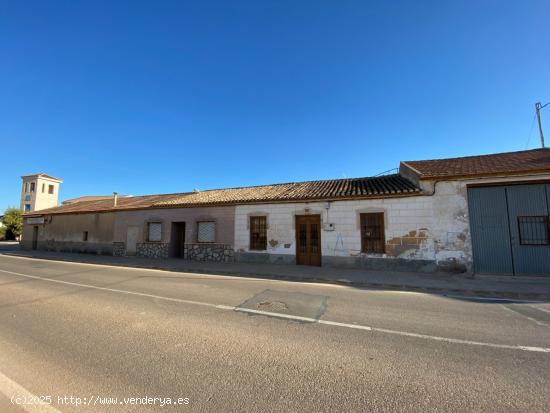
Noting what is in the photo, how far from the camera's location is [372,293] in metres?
7.55

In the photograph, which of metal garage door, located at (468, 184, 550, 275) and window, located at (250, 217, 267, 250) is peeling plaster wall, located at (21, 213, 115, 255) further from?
metal garage door, located at (468, 184, 550, 275)

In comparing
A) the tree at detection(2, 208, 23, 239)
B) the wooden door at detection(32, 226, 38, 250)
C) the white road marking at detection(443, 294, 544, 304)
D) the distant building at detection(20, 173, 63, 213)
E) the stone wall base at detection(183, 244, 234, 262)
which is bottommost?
the white road marking at detection(443, 294, 544, 304)

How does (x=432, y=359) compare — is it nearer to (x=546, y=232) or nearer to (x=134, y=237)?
(x=546, y=232)

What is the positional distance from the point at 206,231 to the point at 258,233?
11.4ft

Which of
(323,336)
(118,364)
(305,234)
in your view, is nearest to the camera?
(118,364)

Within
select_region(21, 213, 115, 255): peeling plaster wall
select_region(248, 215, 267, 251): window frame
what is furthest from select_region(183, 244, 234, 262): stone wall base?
select_region(21, 213, 115, 255): peeling plaster wall

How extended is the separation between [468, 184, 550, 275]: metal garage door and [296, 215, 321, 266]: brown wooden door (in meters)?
6.21

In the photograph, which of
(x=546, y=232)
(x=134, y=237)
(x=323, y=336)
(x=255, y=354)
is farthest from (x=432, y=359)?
(x=134, y=237)

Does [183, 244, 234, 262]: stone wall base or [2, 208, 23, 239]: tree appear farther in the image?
[2, 208, 23, 239]: tree

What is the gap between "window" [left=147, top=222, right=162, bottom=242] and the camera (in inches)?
679

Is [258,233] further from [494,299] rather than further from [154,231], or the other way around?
[494,299]

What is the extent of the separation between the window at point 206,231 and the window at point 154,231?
3198 mm

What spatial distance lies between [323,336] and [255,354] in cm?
121

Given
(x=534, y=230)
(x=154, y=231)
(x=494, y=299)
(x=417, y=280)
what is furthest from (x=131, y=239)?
(x=534, y=230)
